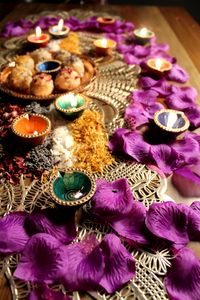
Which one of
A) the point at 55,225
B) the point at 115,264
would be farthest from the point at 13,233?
the point at 115,264

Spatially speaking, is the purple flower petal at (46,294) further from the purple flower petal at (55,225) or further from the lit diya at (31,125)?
the lit diya at (31,125)

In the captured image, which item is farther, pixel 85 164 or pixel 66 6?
pixel 66 6

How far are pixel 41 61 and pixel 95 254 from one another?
32.0 inches

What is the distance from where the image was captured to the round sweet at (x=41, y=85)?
1005 mm

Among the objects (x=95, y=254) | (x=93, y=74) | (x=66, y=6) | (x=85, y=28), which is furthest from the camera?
(x=66, y=6)

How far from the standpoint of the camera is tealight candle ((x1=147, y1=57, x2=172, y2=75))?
119 cm

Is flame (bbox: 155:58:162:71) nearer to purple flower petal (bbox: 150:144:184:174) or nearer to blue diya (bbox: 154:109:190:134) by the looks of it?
blue diya (bbox: 154:109:190:134)

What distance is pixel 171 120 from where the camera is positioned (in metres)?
0.94

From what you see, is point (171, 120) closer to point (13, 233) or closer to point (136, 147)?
point (136, 147)

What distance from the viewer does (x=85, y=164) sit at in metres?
0.81

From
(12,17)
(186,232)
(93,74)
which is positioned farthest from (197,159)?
(12,17)

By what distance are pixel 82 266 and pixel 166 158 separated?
364 millimetres

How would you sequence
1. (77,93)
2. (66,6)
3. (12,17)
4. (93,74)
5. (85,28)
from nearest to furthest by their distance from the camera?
(77,93), (93,74), (85,28), (12,17), (66,6)

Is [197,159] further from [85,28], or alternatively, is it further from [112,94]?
[85,28]
